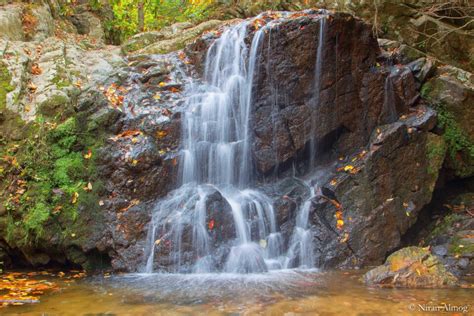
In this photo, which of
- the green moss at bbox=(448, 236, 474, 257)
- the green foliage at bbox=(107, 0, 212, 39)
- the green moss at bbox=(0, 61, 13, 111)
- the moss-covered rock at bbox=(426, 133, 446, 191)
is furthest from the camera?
the green foliage at bbox=(107, 0, 212, 39)

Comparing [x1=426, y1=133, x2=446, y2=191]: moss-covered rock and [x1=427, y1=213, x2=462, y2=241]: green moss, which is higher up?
[x1=426, y1=133, x2=446, y2=191]: moss-covered rock

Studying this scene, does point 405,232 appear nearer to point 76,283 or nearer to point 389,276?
point 389,276

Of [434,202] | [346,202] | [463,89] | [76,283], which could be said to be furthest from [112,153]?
[463,89]

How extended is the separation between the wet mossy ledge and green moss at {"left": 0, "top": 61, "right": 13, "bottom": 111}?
72cm

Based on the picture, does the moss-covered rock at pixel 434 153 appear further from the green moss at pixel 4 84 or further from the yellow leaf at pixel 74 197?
the green moss at pixel 4 84

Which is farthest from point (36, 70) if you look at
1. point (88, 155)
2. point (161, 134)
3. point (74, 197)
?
point (74, 197)

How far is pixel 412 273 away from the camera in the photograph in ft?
17.9

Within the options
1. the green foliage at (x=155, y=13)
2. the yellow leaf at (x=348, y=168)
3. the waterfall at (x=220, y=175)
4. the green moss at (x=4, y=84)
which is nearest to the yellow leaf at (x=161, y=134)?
the waterfall at (x=220, y=175)

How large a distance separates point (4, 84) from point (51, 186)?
102 inches

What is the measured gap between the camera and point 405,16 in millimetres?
11195

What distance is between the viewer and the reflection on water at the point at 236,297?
446 cm

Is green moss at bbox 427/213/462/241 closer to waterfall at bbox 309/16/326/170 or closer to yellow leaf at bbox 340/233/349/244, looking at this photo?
yellow leaf at bbox 340/233/349/244

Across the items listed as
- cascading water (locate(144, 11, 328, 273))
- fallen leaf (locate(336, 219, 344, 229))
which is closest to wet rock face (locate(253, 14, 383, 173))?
cascading water (locate(144, 11, 328, 273))

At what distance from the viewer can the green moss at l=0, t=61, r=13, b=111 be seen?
7.80 m
